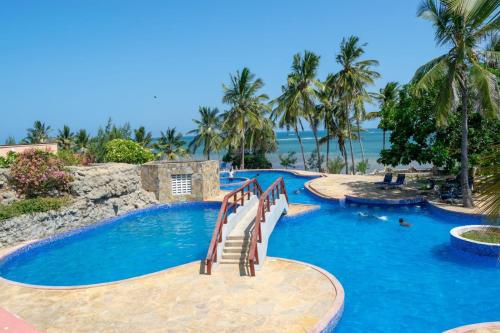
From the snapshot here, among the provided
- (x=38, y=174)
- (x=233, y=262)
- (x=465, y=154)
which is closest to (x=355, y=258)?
(x=233, y=262)

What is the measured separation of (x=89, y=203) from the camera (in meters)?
20.0

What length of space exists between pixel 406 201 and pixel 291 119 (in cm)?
1846

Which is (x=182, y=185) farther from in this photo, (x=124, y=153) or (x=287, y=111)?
(x=287, y=111)

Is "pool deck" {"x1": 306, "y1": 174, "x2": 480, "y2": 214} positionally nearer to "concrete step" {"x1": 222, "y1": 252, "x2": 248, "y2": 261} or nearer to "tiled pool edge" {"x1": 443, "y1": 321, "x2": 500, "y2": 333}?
"tiled pool edge" {"x1": 443, "y1": 321, "x2": 500, "y2": 333}

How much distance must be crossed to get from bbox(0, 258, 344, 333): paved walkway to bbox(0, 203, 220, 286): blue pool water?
2.14 meters

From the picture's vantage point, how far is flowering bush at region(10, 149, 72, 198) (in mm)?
18516

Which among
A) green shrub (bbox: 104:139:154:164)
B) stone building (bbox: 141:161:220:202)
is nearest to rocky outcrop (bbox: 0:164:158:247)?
stone building (bbox: 141:161:220:202)

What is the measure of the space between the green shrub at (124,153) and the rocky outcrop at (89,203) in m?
3.64

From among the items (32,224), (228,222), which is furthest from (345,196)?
(32,224)

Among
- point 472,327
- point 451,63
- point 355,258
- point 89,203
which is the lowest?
point 355,258

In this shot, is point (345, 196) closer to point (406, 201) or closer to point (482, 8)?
point (406, 201)

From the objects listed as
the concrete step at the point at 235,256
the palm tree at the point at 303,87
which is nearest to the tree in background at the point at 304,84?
the palm tree at the point at 303,87

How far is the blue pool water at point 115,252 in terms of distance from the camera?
13.2 metres

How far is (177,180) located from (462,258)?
1686 centimetres
